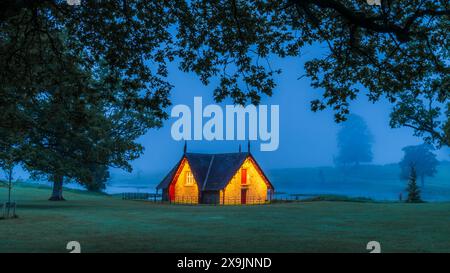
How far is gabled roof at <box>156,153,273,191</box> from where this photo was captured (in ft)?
226

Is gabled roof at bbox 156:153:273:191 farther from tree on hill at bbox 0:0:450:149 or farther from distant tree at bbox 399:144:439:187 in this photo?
distant tree at bbox 399:144:439:187

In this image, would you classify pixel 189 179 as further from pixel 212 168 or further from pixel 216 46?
pixel 216 46

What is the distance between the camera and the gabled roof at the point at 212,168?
68.9m

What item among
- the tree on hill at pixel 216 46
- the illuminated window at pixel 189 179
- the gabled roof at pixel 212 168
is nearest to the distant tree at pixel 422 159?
the gabled roof at pixel 212 168

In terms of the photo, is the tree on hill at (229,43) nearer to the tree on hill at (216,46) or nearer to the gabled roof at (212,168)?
the tree on hill at (216,46)

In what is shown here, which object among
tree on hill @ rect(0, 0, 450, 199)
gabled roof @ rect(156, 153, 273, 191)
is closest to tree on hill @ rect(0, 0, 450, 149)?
tree on hill @ rect(0, 0, 450, 199)

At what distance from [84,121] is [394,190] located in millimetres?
185853

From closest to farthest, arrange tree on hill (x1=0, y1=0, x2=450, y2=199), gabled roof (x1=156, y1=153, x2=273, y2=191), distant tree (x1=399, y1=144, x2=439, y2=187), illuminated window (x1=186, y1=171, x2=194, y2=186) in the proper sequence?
tree on hill (x1=0, y1=0, x2=450, y2=199), gabled roof (x1=156, y1=153, x2=273, y2=191), illuminated window (x1=186, y1=171, x2=194, y2=186), distant tree (x1=399, y1=144, x2=439, y2=187)

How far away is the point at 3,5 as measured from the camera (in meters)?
15.0

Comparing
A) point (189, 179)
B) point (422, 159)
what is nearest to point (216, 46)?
point (189, 179)

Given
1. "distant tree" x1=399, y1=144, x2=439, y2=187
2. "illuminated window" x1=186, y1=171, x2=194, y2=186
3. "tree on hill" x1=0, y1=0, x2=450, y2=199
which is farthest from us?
"distant tree" x1=399, y1=144, x2=439, y2=187

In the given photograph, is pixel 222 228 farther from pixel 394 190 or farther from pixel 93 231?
pixel 394 190

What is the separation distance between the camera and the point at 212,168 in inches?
2879
